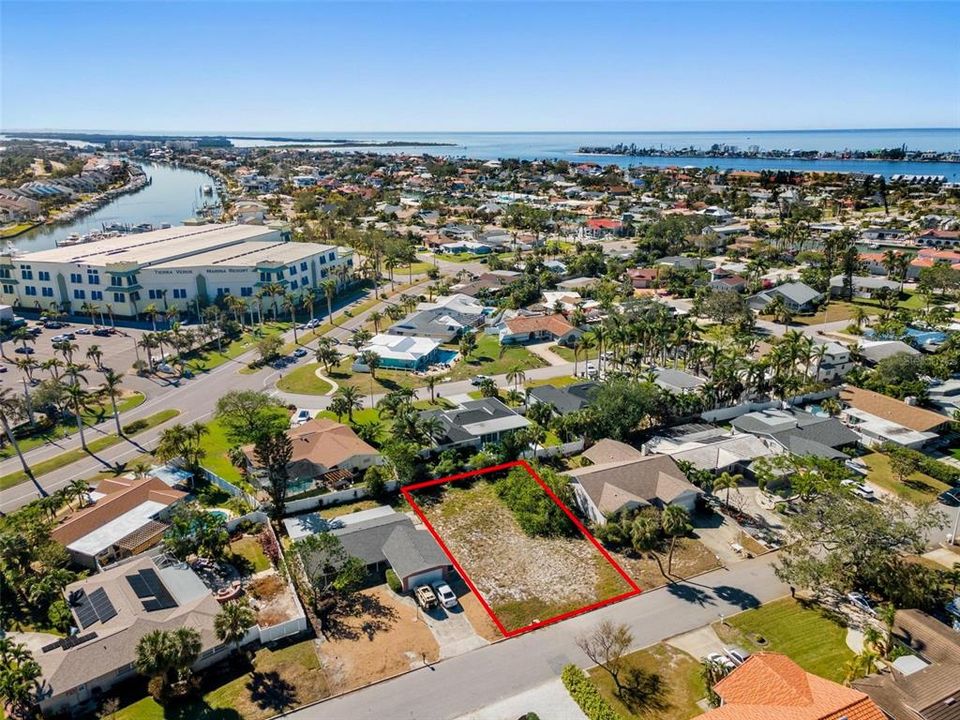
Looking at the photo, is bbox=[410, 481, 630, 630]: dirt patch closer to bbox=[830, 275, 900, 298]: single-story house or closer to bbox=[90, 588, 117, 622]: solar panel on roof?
bbox=[90, 588, 117, 622]: solar panel on roof

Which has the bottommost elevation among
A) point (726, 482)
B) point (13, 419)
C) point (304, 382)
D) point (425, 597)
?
point (425, 597)

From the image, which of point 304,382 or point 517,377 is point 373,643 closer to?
point 517,377

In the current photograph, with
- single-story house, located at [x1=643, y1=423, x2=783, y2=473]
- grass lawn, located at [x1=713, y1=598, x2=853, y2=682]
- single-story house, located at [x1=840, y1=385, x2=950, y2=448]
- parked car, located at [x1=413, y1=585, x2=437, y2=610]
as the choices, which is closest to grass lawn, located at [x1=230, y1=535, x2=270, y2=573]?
parked car, located at [x1=413, y1=585, x2=437, y2=610]

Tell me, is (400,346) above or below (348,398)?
below

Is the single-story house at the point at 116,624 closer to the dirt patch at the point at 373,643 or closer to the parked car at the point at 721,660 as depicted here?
the dirt patch at the point at 373,643

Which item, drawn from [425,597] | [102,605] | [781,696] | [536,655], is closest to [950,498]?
[781,696]

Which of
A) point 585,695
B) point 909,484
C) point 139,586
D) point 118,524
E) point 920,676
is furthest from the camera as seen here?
point 909,484
